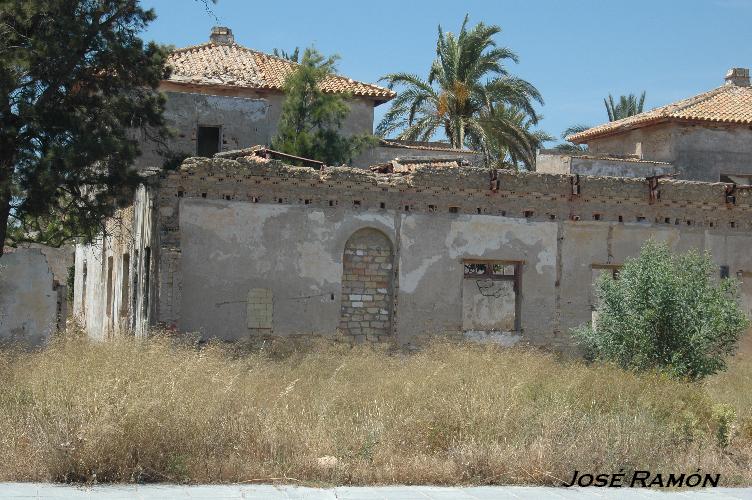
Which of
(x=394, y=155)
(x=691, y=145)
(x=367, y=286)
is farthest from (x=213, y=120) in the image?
(x=691, y=145)

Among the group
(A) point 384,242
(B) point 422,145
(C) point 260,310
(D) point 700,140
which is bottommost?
(C) point 260,310

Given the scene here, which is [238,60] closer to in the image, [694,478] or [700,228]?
[700,228]

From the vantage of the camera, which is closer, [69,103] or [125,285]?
[69,103]

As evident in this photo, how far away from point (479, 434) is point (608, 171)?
20904 mm

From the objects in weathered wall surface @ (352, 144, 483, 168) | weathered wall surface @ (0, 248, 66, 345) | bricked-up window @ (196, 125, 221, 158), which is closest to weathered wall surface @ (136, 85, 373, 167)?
bricked-up window @ (196, 125, 221, 158)

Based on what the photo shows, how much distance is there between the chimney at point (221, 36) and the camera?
32344mm

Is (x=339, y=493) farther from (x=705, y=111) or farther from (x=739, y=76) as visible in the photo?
(x=739, y=76)

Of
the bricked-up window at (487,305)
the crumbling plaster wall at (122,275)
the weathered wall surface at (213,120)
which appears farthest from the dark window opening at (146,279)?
the bricked-up window at (487,305)

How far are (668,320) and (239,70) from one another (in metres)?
18.1

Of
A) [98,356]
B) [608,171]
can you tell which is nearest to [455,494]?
[98,356]

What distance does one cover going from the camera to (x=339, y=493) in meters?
9.00

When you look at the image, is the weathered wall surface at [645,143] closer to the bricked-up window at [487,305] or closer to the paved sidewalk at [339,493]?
the bricked-up window at [487,305]

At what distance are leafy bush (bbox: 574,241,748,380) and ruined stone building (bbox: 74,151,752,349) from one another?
520 cm

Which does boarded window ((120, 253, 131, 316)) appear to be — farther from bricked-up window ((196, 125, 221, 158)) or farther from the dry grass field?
the dry grass field
